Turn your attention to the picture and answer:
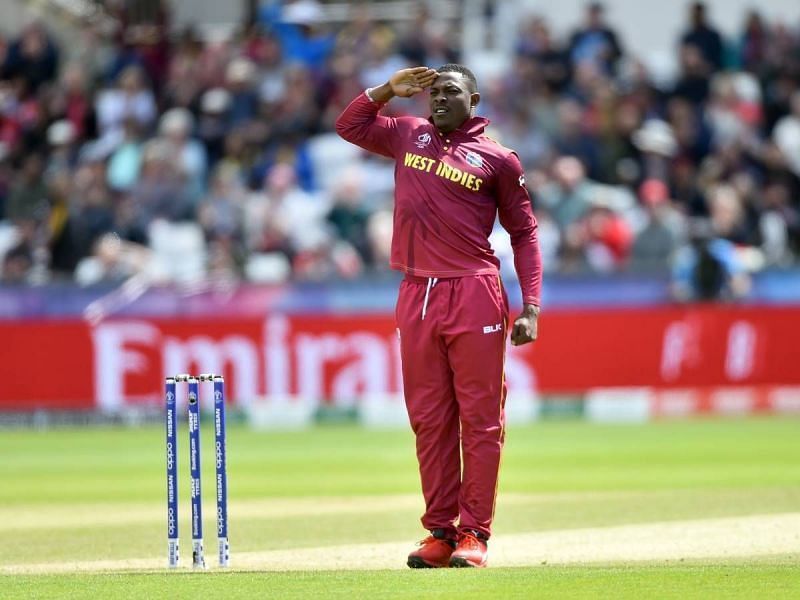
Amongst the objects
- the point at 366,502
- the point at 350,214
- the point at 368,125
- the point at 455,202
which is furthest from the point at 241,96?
the point at 455,202

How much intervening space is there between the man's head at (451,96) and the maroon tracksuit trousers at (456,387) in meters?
0.77

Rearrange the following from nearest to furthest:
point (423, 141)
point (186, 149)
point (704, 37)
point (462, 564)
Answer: point (462, 564)
point (423, 141)
point (186, 149)
point (704, 37)

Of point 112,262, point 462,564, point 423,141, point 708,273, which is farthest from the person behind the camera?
point 112,262

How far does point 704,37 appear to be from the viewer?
2294cm

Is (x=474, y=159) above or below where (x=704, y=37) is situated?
below

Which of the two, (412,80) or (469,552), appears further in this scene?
(412,80)

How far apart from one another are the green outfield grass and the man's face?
218cm

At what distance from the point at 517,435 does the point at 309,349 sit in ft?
8.55

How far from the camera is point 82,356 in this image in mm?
19328

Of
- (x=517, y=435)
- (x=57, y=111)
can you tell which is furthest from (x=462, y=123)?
(x=57, y=111)

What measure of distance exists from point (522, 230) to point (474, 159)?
442mm

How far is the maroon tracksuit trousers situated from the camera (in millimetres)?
8094

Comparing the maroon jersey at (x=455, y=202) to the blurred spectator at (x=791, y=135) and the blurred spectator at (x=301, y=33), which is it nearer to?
the blurred spectator at (x=791, y=135)

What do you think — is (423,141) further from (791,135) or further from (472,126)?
(791,135)
